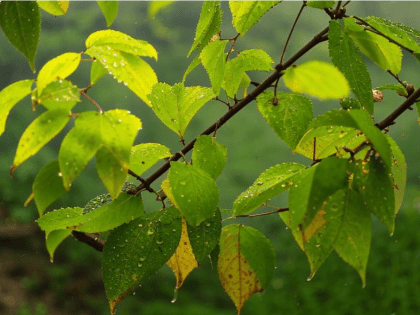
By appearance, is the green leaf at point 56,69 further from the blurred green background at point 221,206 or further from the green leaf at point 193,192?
the blurred green background at point 221,206

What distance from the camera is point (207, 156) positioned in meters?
0.38

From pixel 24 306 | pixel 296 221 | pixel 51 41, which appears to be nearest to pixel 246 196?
pixel 296 221

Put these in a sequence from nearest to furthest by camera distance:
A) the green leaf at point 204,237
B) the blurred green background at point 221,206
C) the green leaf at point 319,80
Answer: the green leaf at point 319,80 < the green leaf at point 204,237 < the blurred green background at point 221,206

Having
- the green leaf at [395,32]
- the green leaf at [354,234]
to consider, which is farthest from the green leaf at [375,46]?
the green leaf at [354,234]

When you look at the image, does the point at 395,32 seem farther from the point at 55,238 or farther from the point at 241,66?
the point at 55,238

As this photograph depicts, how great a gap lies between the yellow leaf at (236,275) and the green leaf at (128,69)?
143mm

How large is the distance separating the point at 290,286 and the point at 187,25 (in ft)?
5.06

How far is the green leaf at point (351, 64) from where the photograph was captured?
0.99 feet

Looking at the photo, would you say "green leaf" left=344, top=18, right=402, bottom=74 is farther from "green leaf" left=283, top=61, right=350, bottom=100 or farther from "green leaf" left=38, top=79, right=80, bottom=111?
"green leaf" left=38, top=79, right=80, bottom=111

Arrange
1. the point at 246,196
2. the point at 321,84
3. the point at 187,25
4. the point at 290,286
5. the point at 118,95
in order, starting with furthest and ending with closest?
the point at 187,25 → the point at 118,95 → the point at 290,286 → the point at 246,196 → the point at 321,84

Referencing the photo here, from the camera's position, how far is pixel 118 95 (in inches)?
101

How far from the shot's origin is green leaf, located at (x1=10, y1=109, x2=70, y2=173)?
27cm

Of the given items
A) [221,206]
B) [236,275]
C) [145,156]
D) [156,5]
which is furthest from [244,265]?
[221,206]

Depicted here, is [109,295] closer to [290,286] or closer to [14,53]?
[290,286]
